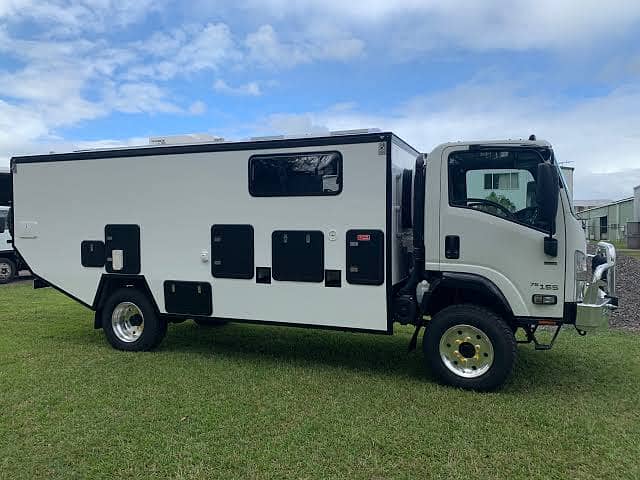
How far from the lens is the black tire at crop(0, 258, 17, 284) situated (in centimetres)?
1388

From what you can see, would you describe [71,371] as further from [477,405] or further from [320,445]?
[477,405]

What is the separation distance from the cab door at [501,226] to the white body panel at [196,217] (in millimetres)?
707

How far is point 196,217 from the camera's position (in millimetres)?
6406

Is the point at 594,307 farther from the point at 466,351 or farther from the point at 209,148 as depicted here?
the point at 209,148

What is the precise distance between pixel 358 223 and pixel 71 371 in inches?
146

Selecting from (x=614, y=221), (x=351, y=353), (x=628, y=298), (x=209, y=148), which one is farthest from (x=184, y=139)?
(x=614, y=221)

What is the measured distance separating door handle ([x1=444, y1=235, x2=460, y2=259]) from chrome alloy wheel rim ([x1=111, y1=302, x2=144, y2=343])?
13.4 ft

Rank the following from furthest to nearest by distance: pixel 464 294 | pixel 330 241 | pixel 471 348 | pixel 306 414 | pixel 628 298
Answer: pixel 628 298 < pixel 330 241 < pixel 464 294 < pixel 471 348 < pixel 306 414

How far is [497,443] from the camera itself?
4.12 m

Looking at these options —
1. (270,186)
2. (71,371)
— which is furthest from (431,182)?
(71,371)

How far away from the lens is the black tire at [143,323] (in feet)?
22.1

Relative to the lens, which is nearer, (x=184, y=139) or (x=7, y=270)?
(x=184, y=139)

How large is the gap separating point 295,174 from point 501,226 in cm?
228

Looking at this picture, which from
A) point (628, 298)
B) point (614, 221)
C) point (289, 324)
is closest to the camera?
point (289, 324)
